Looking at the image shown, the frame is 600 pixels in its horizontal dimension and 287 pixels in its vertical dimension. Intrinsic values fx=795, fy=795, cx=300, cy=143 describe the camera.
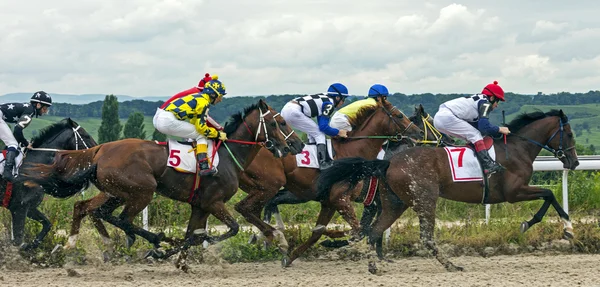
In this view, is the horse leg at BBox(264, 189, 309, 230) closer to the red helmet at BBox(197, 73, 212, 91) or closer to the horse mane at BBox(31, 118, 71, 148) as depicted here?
the red helmet at BBox(197, 73, 212, 91)

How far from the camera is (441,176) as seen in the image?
772cm

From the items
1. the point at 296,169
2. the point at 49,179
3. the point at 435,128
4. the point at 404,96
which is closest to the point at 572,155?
the point at 435,128

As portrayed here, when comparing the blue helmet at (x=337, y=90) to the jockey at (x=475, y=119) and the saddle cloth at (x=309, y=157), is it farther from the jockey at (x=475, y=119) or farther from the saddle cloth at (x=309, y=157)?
the jockey at (x=475, y=119)

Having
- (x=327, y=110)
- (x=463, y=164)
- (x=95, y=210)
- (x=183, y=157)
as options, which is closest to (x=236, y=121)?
(x=183, y=157)

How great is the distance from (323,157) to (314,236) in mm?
878

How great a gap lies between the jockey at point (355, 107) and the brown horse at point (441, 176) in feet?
3.22

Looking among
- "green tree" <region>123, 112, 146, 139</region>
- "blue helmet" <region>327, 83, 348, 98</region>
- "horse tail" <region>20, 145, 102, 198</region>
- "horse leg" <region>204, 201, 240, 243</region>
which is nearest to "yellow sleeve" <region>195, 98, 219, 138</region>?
"horse leg" <region>204, 201, 240, 243</region>

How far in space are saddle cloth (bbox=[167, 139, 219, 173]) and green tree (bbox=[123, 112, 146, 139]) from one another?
39.6 m

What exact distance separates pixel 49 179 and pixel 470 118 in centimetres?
427

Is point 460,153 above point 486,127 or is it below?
below

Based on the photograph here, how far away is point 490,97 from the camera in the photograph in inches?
324

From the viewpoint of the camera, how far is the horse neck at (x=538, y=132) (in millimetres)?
8266

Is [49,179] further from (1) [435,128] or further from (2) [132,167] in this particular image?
(1) [435,128]

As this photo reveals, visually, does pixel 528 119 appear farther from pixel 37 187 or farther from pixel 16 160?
pixel 16 160
